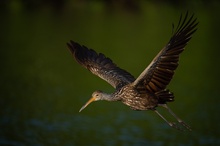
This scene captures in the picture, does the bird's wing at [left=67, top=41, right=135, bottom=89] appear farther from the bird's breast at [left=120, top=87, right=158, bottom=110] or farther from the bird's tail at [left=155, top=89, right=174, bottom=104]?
the bird's tail at [left=155, top=89, right=174, bottom=104]

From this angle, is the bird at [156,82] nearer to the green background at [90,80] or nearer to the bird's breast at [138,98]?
the bird's breast at [138,98]

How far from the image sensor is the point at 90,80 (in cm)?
3272

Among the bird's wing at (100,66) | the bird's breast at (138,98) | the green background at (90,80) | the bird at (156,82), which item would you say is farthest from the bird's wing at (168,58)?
the green background at (90,80)

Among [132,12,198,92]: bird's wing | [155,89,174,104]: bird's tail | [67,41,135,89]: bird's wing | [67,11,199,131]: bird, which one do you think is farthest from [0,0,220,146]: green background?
[132,12,198,92]: bird's wing

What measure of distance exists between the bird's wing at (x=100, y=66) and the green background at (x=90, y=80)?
764cm

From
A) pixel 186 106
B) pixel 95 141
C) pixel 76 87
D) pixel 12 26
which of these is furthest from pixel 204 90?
pixel 12 26

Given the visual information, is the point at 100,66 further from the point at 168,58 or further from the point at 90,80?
the point at 90,80

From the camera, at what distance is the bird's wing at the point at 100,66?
1487 centimetres

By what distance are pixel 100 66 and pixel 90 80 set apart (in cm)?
1717

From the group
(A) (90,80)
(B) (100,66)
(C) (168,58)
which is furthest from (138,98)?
(A) (90,80)

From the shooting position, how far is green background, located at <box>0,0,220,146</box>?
958 inches

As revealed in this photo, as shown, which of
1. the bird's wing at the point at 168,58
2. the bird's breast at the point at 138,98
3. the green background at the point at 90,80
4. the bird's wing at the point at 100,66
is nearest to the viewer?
the bird's wing at the point at 168,58

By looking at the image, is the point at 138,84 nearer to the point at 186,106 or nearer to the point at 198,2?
the point at 186,106

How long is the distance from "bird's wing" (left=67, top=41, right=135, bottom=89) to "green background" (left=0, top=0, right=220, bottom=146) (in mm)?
7641
